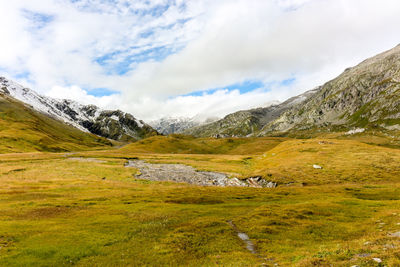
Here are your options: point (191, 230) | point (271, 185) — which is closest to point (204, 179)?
point (271, 185)

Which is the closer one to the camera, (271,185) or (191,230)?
(191,230)

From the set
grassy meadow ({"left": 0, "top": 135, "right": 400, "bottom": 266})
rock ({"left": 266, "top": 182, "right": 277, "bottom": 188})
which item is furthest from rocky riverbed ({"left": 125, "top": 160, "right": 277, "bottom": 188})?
grassy meadow ({"left": 0, "top": 135, "right": 400, "bottom": 266})

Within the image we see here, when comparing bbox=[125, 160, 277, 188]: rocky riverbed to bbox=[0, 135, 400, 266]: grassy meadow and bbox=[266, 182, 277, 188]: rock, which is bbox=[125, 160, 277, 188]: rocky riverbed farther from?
bbox=[0, 135, 400, 266]: grassy meadow

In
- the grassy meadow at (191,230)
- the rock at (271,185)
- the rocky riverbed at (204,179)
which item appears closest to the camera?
the grassy meadow at (191,230)

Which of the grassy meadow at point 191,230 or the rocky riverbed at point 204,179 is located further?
the rocky riverbed at point 204,179

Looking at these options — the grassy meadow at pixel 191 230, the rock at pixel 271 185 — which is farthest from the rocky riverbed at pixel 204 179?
the grassy meadow at pixel 191 230

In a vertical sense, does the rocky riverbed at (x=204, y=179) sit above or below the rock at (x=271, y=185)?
above

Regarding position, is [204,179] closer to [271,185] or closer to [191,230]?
[271,185]

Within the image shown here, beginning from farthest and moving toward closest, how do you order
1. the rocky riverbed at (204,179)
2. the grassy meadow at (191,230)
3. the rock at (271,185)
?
the rocky riverbed at (204,179)
the rock at (271,185)
the grassy meadow at (191,230)

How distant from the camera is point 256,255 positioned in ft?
82.2

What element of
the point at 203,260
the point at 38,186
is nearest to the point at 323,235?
the point at 203,260

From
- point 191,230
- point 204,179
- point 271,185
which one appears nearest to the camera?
point 191,230

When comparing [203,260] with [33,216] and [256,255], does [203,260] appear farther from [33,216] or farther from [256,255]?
[33,216]

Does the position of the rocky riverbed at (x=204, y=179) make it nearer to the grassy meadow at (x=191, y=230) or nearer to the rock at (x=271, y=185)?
the rock at (x=271, y=185)
